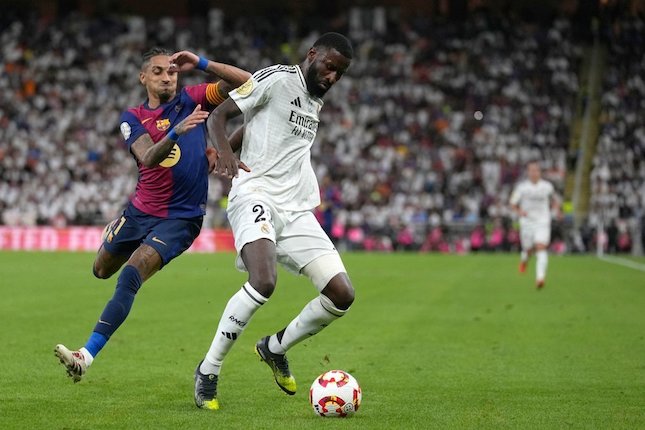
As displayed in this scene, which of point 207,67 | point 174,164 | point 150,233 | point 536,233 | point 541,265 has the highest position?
point 207,67

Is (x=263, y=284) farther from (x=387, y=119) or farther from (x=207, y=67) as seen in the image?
(x=387, y=119)

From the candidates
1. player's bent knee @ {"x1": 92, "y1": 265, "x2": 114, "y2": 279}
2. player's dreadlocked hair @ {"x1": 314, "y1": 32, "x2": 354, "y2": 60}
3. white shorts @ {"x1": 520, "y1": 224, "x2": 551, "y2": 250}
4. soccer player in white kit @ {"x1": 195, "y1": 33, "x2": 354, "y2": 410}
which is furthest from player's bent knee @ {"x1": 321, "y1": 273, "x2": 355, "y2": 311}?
white shorts @ {"x1": 520, "y1": 224, "x2": 551, "y2": 250}

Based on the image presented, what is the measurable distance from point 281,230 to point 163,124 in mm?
1405

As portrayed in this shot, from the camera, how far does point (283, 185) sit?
7797 millimetres

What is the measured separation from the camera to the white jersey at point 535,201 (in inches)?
867

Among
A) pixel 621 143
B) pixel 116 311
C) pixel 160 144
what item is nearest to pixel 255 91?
pixel 160 144

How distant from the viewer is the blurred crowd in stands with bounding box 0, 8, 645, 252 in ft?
121

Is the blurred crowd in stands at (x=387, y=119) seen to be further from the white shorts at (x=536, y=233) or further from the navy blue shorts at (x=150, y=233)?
the navy blue shorts at (x=150, y=233)

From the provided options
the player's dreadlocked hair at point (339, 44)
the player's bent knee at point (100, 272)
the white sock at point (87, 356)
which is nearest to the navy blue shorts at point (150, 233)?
the player's bent knee at point (100, 272)

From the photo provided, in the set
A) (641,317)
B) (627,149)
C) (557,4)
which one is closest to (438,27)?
(557,4)

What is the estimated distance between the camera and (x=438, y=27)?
4447 cm

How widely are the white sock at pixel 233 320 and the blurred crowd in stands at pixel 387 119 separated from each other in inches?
1113

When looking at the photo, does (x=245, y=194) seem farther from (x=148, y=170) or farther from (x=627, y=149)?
(x=627, y=149)

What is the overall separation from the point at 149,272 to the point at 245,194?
3.29 ft
